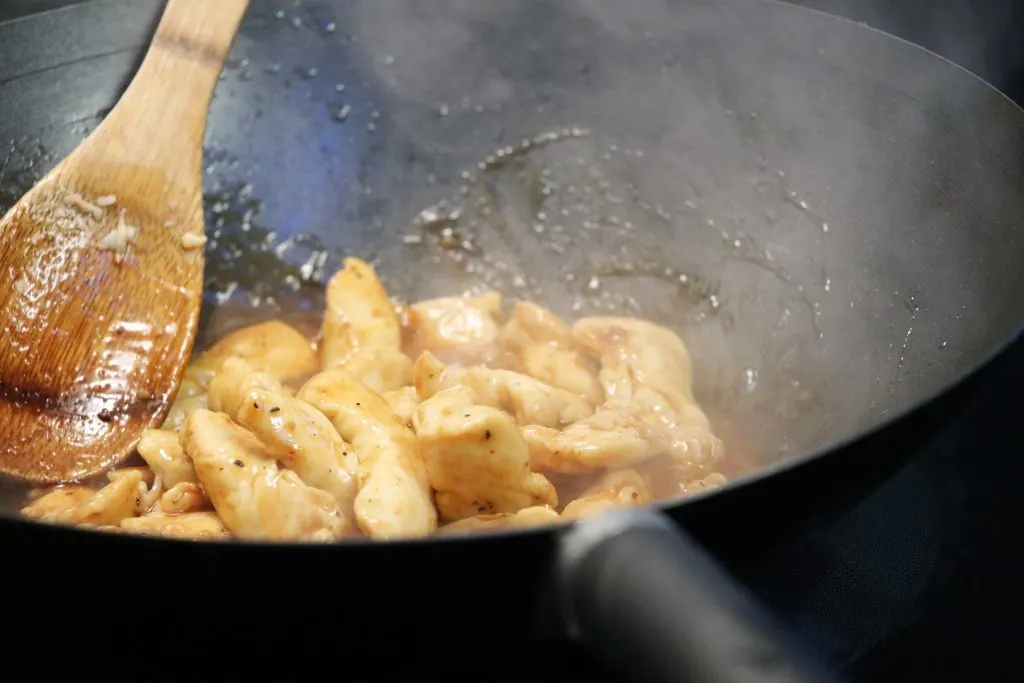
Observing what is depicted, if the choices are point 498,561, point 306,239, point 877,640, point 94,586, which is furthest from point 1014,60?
point 94,586

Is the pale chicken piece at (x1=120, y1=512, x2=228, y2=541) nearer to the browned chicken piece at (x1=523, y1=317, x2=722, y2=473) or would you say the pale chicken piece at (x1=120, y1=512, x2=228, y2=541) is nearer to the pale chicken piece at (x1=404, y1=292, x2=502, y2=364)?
the browned chicken piece at (x1=523, y1=317, x2=722, y2=473)

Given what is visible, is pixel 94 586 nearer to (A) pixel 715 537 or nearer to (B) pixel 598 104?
(A) pixel 715 537

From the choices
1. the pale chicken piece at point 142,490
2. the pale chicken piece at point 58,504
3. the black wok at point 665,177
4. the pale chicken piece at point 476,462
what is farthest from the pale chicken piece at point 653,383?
the pale chicken piece at point 58,504

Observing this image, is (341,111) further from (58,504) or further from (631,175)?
(58,504)

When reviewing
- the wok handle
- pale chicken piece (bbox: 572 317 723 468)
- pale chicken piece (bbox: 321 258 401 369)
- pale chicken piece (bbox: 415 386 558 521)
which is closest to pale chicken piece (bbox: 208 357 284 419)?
pale chicken piece (bbox: 321 258 401 369)

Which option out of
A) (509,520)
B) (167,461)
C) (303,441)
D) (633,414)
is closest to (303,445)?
(303,441)

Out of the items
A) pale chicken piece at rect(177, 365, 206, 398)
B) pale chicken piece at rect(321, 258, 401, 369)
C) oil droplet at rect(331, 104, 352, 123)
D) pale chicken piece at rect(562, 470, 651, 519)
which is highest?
oil droplet at rect(331, 104, 352, 123)
